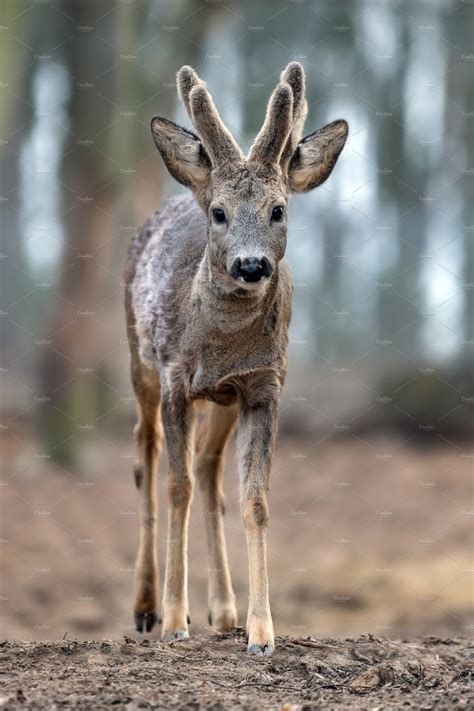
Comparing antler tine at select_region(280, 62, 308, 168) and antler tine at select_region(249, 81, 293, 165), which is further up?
antler tine at select_region(280, 62, 308, 168)

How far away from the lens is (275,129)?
7406mm

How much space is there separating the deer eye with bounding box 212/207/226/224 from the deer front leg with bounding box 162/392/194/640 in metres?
1.31

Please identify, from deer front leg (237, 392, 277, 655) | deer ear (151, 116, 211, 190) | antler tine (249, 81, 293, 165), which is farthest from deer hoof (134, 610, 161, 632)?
antler tine (249, 81, 293, 165)

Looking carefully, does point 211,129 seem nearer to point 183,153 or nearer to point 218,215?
point 183,153

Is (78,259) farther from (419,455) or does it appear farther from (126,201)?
(419,455)

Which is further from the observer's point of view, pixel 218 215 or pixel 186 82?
pixel 186 82

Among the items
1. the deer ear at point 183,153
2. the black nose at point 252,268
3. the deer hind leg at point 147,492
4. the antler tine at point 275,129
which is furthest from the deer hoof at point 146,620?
the antler tine at point 275,129

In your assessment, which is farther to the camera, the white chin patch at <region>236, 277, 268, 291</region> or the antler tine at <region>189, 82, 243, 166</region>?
the antler tine at <region>189, 82, 243, 166</region>

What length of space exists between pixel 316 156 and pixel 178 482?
2.44 m

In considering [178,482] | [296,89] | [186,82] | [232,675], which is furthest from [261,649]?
[186,82]

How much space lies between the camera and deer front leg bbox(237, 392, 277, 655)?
7.15m

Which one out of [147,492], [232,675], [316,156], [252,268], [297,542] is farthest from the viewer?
[297,542]

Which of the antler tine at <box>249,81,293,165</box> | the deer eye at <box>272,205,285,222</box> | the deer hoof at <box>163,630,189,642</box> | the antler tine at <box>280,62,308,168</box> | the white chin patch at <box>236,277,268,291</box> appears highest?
the antler tine at <box>280,62,308,168</box>

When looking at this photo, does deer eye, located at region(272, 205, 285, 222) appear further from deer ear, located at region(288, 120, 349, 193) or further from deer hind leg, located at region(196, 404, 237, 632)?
deer hind leg, located at region(196, 404, 237, 632)
